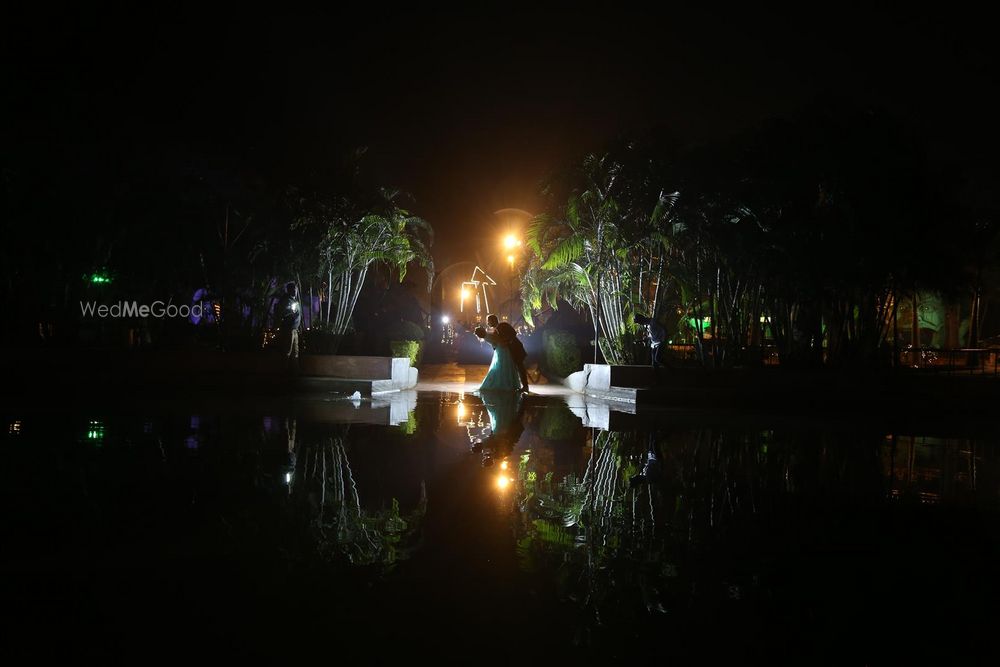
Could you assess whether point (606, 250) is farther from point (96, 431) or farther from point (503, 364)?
point (96, 431)

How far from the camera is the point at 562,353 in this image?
25.8 m

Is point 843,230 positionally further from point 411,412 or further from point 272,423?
point 272,423

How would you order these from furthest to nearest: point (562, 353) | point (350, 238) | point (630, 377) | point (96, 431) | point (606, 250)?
1. point (562, 353)
2. point (350, 238)
3. point (606, 250)
4. point (630, 377)
5. point (96, 431)

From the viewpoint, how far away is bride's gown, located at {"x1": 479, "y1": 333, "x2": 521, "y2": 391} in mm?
18938

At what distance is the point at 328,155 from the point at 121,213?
5.82 meters

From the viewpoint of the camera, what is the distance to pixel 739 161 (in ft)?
58.9

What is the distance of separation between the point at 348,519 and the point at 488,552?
3.70 feet

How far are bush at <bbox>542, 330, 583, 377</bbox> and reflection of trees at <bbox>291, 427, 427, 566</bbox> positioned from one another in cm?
1899

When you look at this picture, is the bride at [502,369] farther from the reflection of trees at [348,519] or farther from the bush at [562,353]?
the reflection of trees at [348,519]

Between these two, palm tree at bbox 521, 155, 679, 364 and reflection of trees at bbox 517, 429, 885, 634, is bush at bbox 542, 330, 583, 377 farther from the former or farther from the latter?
reflection of trees at bbox 517, 429, 885, 634

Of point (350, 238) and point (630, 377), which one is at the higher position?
point (350, 238)

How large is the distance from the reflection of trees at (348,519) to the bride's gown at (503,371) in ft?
39.6

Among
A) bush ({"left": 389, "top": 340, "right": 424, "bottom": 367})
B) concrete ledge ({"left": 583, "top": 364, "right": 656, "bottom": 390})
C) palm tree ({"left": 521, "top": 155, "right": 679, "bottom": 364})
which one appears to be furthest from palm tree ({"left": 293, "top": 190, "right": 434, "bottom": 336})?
concrete ledge ({"left": 583, "top": 364, "right": 656, "bottom": 390})

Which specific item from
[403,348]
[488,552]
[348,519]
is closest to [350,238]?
[403,348]
